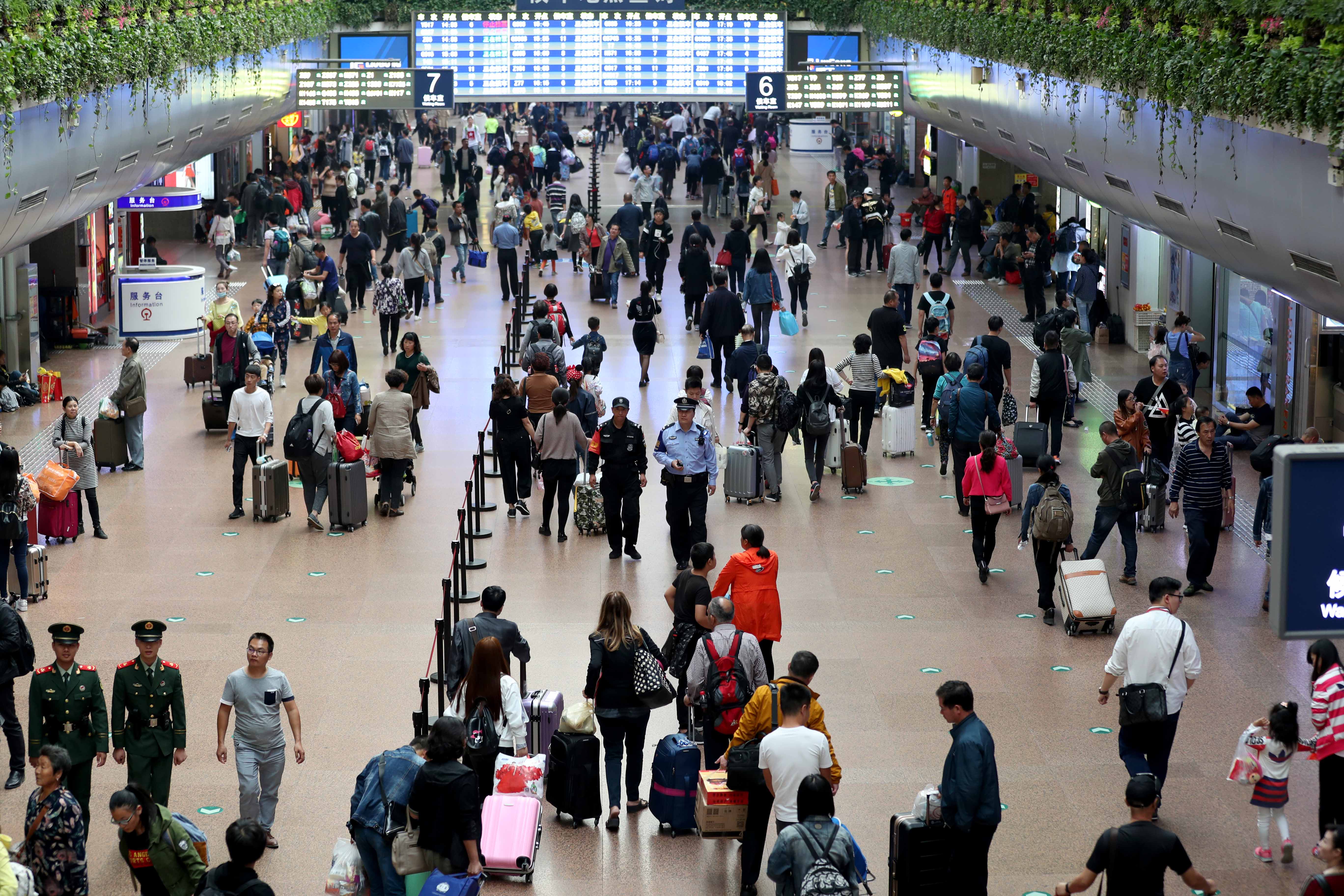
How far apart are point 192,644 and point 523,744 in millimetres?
3993

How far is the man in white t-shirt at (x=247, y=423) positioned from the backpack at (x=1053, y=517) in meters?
6.68

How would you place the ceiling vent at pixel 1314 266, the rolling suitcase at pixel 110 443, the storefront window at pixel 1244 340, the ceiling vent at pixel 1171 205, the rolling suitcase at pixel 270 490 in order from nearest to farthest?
1. the ceiling vent at pixel 1314 266
2. the ceiling vent at pixel 1171 205
3. the rolling suitcase at pixel 270 490
4. the rolling suitcase at pixel 110 443
5. the storefront window at pixel 1244 340

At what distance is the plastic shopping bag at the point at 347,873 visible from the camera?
24.1 ft

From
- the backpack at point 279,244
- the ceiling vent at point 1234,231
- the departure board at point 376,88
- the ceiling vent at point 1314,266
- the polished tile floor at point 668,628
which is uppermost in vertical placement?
the departure board at point 376,88

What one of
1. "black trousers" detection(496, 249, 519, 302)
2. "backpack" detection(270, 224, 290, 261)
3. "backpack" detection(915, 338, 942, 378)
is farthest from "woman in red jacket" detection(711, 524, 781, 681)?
"backpack" detection(270, 224, 290, 261)

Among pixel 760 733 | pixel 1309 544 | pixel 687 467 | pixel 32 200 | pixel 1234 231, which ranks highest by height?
pixel 32 200

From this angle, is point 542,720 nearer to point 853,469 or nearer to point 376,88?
point 853,469

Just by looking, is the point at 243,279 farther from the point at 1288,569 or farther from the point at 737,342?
the point at 1288,569

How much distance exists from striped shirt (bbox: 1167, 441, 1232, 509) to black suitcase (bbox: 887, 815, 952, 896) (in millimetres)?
5679

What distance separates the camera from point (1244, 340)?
18422 millimetres

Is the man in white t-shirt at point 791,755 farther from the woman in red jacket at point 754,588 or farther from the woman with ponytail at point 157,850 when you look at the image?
the woman with ponytail at point 157,850

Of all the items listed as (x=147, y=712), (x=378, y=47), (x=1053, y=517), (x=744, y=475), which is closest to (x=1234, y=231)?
(x=1053, y=517)

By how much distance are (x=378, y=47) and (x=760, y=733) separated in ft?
80.5

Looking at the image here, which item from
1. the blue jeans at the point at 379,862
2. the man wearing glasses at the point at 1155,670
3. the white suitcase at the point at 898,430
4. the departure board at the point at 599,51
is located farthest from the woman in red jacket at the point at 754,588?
the departure board at the point at 599,51
